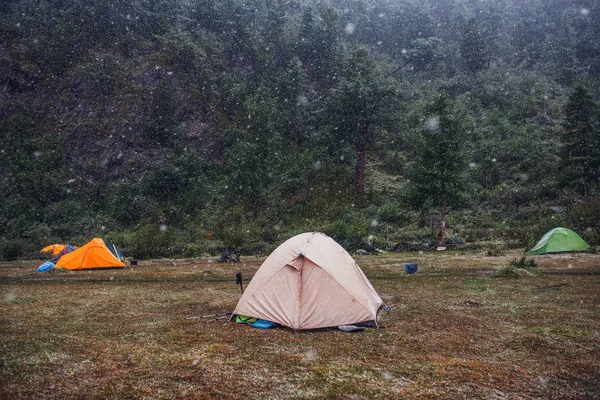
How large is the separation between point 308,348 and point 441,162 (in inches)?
844

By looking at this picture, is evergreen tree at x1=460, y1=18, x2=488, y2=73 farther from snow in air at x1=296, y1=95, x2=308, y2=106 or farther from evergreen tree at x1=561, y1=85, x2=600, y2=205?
snow in air at x1=296, y1=95, x2=308, y2=106

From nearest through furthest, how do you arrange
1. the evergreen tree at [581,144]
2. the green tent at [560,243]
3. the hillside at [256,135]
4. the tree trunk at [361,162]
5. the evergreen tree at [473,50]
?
the green tent at [560,243] → the hillside at [256,135] → the evergreen tree at [581,144] → the tree trunk at [361,162] → the evergreen tree at [473,50]

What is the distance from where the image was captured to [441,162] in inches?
994

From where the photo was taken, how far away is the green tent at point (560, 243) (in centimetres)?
1890

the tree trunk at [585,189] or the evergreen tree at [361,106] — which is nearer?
the tree trunk at [585,189]

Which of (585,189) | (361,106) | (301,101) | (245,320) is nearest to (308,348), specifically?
(245,320)

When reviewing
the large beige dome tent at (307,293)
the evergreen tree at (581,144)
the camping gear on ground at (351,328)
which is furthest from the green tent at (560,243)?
Result: the camping gear on ground at (351,328)

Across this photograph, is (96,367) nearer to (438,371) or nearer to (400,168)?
(438,371)

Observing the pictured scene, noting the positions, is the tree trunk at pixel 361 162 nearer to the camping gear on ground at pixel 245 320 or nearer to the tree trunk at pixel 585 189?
the tree trunk at pixel 585 189

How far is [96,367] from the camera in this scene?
17.7ft

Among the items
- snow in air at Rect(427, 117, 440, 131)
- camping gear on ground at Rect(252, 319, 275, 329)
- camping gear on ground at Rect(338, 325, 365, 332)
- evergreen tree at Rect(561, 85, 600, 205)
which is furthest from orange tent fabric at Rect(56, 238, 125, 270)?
evergreen tree at Rect(561, 85, 600, 205)

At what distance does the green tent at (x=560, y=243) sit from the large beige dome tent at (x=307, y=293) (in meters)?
14.9

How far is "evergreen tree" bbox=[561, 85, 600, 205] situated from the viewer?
90.3ft

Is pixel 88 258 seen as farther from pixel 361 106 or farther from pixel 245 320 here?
pixel 361 106
